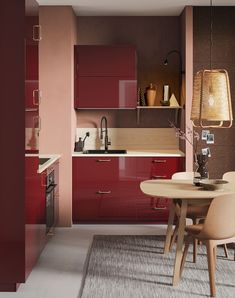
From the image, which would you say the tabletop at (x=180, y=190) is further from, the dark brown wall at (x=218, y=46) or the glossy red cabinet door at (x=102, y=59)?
the glossy red cabinet door at (x=102, y=59)

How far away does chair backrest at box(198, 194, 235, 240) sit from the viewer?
14.2 ft

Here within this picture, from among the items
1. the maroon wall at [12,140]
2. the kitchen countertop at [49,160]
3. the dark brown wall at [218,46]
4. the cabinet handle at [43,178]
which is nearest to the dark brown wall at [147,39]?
the dark brown wall at [218,46]

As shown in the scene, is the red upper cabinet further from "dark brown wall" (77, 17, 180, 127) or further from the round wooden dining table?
the round wooden dining table

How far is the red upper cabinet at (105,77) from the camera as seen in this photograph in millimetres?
7125

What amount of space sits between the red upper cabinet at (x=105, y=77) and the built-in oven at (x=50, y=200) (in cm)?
136

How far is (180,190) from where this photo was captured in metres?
4.88

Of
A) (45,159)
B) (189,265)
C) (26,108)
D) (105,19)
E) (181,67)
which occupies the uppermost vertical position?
(105,19)

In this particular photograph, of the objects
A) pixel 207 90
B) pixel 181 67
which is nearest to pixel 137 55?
pixel 181 67

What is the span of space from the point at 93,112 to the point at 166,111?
0.95 metres

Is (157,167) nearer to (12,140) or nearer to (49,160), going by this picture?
(49,160)

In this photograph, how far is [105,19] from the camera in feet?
24.6

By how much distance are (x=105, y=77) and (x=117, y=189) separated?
1.37 metres

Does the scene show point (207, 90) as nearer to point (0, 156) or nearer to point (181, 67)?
point (0, 156)

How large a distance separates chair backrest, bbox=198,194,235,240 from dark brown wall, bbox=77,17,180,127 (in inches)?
129
